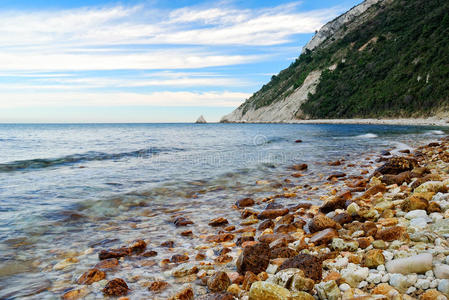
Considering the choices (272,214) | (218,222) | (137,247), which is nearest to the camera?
(137,247)

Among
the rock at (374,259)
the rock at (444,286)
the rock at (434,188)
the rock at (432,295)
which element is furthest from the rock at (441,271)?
the rock at (434,188)

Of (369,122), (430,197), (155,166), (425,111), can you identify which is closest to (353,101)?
(369,122)

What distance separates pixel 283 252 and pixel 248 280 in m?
0.87

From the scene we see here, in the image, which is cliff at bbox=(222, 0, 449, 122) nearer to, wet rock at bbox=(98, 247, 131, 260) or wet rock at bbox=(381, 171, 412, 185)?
wet rock at bbox=(381, 171, 412, 185)

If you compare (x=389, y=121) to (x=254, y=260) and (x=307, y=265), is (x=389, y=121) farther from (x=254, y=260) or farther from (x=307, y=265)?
(x=307, y=265)

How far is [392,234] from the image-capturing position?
420cm

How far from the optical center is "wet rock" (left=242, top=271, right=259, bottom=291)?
356 centimetres

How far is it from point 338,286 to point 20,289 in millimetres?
3898

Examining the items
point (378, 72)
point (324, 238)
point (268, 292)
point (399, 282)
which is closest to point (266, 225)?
Result: point (324, 238)

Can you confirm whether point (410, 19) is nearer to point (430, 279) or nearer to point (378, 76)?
point (378, 76)

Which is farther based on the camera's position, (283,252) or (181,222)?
(181,222)

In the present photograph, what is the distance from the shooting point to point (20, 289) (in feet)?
13.1

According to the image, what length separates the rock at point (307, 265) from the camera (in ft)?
11.3

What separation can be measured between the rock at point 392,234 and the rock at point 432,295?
1.43 m
